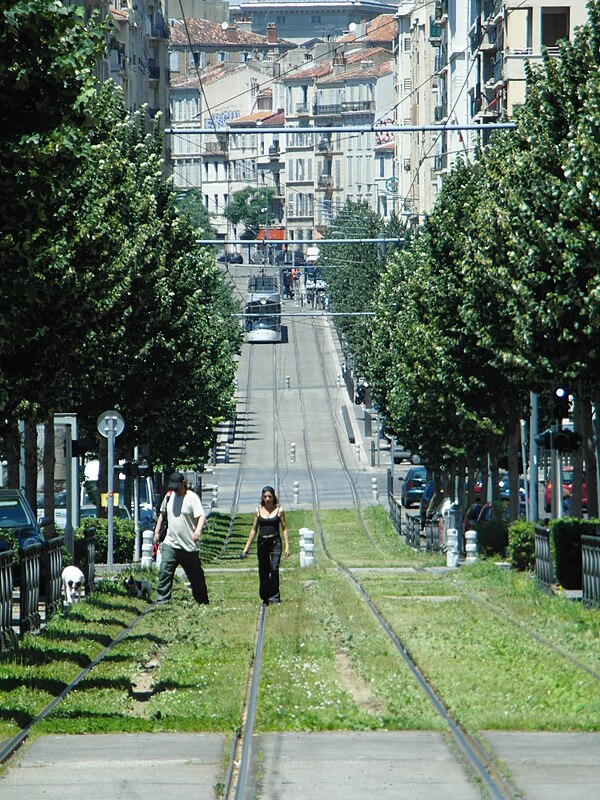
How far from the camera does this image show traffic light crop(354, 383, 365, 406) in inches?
4045

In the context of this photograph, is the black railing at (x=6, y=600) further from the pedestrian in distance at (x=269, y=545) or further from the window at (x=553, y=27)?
the window at (x=553, y=27)

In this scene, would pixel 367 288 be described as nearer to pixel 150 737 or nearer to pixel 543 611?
pixel 543 611

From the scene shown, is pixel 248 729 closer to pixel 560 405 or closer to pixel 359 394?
pixel 560 405

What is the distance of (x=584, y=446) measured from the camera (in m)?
33.3

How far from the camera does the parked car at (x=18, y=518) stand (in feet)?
86.3

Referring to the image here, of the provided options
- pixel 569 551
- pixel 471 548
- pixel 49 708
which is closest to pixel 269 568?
pixel 569 551

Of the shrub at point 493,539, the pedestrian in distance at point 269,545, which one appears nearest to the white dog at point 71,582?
the pedestrian in distance at point 269,545

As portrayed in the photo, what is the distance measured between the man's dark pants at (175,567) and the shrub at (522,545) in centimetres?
976

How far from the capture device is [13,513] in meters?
27.5

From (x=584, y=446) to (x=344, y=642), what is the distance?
17.1 m

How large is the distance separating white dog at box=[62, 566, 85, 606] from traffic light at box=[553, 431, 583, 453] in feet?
26.1

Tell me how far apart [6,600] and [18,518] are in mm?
9933

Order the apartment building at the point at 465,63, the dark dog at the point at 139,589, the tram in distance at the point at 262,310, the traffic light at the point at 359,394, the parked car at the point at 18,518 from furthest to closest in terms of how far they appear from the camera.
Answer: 1. the tram in distance at the point at 262,310
2. the traffic light at the point at 359,394
3. the apartment building at the point at 465,63
4. the parked car at the point at 18,518
5. the dark dog at the point at 139,589

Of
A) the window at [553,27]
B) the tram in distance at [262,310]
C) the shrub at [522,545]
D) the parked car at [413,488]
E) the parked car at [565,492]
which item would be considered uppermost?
the window at [553,27]
